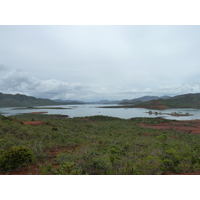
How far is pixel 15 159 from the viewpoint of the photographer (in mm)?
5527

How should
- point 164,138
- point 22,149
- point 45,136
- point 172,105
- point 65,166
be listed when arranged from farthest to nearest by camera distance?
1. point 172,105
2. point 164,138
3. point 45,136
4. point 22,149
5. point 65,166

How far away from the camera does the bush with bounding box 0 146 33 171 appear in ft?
17.6

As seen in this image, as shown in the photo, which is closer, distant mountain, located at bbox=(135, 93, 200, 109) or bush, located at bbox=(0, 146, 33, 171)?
bush, located at bbox=(0, 146, 33, 171)

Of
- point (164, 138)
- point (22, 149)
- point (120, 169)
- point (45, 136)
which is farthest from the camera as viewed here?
point (164, 138)

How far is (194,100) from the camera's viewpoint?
4963 inches

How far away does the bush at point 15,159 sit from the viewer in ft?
17.6

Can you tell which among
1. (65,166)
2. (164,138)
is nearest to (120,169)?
(65,166)

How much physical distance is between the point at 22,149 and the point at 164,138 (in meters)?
13.5

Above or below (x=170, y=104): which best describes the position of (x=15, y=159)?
below

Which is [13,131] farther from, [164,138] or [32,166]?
[164,138]

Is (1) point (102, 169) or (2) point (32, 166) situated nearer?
(1) point (102, 169)

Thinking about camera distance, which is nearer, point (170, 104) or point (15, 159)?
point (15, 159)

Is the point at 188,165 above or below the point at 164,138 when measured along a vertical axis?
above

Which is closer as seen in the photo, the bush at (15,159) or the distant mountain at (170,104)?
the bush at (15,159)
